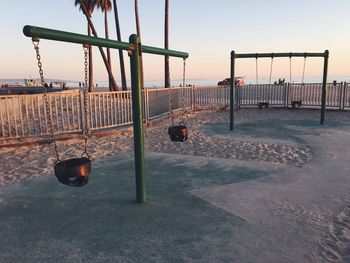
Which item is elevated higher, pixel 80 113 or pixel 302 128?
pixel 80 113

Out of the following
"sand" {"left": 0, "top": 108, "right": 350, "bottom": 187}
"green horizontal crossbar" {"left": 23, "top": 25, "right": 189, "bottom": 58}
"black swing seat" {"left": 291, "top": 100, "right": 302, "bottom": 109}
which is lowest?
"sand" {"left": 0, "top": 108, "right": 350, "bottom": 187}

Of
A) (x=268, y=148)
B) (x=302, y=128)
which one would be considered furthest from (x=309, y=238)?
(x=302, y=128)

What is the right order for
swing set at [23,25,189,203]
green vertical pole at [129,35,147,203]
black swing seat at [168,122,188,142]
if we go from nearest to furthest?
swing set at [23,25,189,203], green vertical pole at [129,35,147,203], black swing seat at [168,122,188,142]

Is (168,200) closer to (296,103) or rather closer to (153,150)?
(153,150)

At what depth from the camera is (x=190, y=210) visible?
3.78 metres

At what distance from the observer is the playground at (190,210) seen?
113 inches

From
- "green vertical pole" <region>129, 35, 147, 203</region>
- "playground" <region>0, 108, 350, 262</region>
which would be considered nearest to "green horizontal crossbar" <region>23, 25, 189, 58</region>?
"green vertical pole" <region>129, 35, 147, 203</region>

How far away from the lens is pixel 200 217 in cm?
358

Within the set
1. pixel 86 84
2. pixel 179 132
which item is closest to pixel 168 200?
pixel 179 132

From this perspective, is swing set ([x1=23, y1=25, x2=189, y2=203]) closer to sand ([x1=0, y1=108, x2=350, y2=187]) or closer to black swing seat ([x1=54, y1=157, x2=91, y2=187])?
black swing seat ([x1=54, y1=157, x2=91, y2=187])

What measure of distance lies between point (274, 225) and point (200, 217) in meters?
0.86

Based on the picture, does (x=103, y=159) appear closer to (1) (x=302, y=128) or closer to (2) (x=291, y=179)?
(2) (x=291, y=179)

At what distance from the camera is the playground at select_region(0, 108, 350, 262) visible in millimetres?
2867

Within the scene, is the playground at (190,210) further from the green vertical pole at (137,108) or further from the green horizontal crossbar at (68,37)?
the green horizontal crossbar at (68,37)
